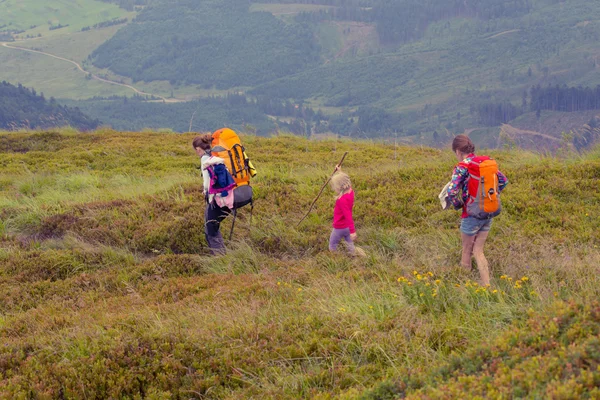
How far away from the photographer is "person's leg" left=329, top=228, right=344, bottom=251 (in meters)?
8.35

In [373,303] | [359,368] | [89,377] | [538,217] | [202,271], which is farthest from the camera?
[538,217]

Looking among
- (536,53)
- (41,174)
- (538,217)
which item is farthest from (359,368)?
(536,53)

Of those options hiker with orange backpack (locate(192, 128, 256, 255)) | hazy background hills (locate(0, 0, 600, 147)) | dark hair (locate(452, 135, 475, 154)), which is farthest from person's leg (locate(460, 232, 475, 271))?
hazy background hills (locate(0, 0, 600, 147))

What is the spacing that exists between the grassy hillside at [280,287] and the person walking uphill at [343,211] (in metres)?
0.38

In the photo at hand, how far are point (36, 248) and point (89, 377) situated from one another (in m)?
5.41

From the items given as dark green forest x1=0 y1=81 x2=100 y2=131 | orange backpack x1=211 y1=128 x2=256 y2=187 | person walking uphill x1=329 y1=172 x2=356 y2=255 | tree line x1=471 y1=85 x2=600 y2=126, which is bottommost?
tree line x1=471 y1=85 x2=600 y2=126

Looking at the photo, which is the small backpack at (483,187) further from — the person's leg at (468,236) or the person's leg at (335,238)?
the person's leg at (335,238)

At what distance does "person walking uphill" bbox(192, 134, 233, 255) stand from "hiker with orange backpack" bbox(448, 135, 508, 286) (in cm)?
352

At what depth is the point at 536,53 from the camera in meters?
169

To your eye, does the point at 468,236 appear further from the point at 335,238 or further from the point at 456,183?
the point at 335,238

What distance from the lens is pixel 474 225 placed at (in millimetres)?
7180

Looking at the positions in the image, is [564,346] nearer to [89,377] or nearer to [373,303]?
[373,303]

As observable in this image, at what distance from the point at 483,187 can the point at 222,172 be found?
386cm

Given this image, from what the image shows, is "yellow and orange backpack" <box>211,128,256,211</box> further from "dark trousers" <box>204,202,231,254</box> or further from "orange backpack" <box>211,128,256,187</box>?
"dark trousers" <box>204,202,231,254</box>
